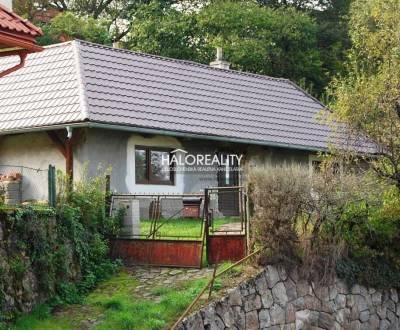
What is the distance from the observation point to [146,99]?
21500 mm

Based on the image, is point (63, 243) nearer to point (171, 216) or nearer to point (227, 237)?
point (227, 237)

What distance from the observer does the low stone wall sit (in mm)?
13219

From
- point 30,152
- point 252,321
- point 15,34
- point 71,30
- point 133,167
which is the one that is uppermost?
point 71,30

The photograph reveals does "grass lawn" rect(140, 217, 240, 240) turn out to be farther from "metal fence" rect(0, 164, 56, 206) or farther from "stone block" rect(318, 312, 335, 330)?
"stone block" rect(318, 312, 335, 330)

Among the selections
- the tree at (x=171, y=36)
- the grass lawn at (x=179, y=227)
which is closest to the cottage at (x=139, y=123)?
the grass lawn at (x=179, y=227)

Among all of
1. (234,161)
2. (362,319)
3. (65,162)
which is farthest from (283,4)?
(362,319)

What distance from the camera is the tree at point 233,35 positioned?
34156 millimetres

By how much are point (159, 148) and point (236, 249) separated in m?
6.58

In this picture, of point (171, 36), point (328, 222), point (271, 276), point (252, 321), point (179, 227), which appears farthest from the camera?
point (171, 36)

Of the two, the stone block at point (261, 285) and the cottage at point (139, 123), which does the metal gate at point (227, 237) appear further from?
the cottage at point (139, 123)

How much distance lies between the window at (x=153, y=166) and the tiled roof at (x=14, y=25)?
327 inches

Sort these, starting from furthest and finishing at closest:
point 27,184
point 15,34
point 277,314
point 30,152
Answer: point 30,152 < point 27,184 < point 277,314 < point 15,34

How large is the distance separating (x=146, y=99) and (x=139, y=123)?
6.30 ft

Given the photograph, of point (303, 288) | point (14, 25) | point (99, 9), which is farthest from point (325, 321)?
point (99, 9)
